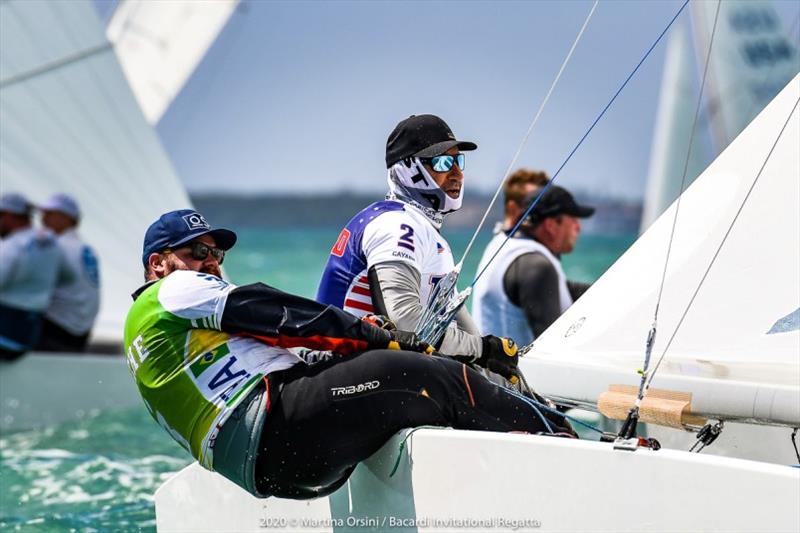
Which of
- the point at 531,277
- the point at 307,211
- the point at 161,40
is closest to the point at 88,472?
the point at 531,277

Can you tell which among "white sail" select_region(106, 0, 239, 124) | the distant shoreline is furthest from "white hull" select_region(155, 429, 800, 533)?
the distant shoreline

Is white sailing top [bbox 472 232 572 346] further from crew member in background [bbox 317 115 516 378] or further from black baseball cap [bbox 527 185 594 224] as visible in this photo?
crew member in background [bbox 317 115 516 378]

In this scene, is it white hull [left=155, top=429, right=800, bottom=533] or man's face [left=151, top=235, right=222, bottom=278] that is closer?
white hull [left=155, top=429, right=800, bottom=533]

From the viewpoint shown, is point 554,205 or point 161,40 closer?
point 554,205

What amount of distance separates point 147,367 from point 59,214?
17.8 feet

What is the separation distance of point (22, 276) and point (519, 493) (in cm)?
557

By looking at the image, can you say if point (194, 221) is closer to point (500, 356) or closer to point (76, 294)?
point (500, 356)

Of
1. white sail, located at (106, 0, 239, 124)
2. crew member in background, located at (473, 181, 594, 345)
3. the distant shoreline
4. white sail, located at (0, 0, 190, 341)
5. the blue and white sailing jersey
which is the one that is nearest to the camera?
the blue and white sailing jersey

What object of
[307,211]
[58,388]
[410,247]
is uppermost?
[410,247]

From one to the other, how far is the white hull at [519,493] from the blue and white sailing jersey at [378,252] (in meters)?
0.49

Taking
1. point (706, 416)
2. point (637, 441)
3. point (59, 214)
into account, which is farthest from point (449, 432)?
point (59, 214)

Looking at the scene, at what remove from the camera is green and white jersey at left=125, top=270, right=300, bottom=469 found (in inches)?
104

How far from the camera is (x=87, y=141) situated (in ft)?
27.3

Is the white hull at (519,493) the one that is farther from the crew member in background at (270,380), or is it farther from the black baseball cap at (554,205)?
the black baseball cap at (554,205)
